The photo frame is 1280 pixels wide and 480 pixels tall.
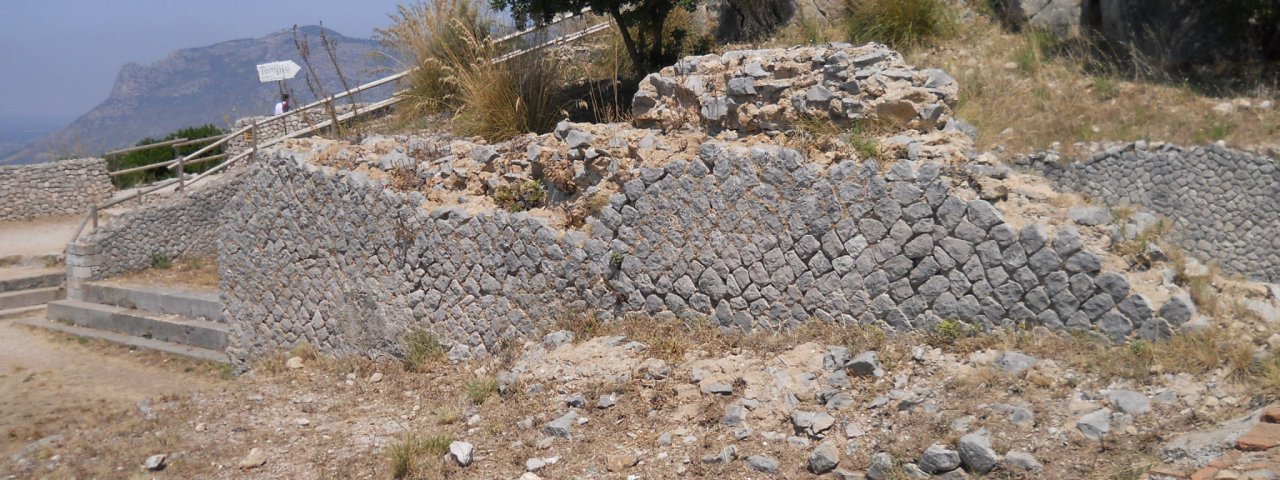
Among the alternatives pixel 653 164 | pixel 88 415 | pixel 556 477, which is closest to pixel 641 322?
pixel 653 164

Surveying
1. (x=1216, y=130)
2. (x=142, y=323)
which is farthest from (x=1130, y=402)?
(x=142, y=323)

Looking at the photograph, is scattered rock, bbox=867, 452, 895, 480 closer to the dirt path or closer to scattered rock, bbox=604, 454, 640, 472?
scattered rock, bbox=604, 454, 640, 472

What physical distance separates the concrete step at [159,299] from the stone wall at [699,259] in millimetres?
4382

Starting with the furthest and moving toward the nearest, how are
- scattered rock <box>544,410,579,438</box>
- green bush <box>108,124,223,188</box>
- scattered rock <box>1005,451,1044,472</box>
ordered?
green bush <box>108,124,223,188</box>
scattered rock <box>544,410,579,438</box>
scattered rock <box>1005,451,1044,472</box>

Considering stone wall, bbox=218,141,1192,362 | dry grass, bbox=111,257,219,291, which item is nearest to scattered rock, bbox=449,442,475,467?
stone wall, bbox=218,141,1192,362

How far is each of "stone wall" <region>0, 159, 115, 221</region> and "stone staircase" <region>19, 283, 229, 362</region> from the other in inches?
274

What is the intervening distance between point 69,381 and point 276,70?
850 centimetres

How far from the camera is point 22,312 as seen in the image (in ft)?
54.2

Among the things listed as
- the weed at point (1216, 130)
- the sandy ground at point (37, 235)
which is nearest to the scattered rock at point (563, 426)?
the weed at point (1216, 130)

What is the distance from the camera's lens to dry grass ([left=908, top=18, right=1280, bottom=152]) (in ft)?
41.5

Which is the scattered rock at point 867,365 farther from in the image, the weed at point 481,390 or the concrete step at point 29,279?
the concrete step at point 29,279

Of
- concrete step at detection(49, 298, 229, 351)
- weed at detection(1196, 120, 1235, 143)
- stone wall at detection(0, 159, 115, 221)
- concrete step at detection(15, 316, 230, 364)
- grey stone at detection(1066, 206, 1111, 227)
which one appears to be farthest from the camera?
stone wall at detection(0, 159, 115, 221)

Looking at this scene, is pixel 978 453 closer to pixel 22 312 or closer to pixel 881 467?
pixel 881 467

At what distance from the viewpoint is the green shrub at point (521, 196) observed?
7840mm
